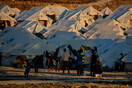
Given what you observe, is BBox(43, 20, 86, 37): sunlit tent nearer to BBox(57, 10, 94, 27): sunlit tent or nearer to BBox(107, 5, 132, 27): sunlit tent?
BBox(57, 10, 94, 27): sunlit tent

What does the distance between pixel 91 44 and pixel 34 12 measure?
2214cm

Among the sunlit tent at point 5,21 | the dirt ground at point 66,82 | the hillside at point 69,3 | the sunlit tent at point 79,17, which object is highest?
the hillside at point 69,3

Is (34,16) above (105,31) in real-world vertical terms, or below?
above

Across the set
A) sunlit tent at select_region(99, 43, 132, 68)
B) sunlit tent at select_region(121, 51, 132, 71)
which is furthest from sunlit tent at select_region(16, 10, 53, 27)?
sunlit tent at select_region(121, 51, 132, 71)

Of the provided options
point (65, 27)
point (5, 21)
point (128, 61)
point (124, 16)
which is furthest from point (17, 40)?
point (124, 16)

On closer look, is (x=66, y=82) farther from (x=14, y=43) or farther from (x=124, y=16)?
(x=124, y=16)

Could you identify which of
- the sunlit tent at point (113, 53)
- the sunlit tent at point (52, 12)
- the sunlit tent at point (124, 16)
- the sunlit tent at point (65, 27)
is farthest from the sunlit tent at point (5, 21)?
the sunlit tent at point (113, 53)

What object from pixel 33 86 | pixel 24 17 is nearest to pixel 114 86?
pixel 33 86

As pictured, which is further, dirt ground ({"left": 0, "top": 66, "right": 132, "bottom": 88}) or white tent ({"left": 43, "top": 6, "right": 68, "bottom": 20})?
white tent ({"left": 43, "top": 6, "right": 68, "bottom": 20})

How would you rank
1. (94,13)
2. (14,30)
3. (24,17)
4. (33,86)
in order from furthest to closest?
(94,13) → (24,17) → (14,30) → (33,86)

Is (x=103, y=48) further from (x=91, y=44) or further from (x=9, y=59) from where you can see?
(x=9, y=59)

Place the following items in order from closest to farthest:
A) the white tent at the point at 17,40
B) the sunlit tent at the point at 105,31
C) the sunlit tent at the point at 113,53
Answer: the sunlit tent at the point at 113,53
the white tent at the point at 17,40
the sunlit tent at the point at 105,31

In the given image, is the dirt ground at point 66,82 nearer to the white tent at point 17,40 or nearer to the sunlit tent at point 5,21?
the white tent at point 17,40

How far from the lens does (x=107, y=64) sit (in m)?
23.2
